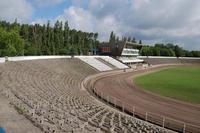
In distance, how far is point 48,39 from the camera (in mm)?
123625

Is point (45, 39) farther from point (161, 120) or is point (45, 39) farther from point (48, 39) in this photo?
point (161, 120)

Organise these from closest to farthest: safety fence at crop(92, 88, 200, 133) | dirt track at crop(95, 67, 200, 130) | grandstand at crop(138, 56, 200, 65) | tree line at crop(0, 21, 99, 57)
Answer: safety fence at crop(92, 88, 200, 133), dirt track at crop(95, 67, 200, 130), tree line at crop(0, 21, 99, 57), grandstand at crop(138, 56, 200, 65)

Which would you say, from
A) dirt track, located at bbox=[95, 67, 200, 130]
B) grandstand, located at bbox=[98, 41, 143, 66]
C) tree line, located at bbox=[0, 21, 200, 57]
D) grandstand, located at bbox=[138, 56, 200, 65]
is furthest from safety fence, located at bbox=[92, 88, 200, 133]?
grandstand, located at bbox=[138, 56, 200, 65]

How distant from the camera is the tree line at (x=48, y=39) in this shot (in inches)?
3848

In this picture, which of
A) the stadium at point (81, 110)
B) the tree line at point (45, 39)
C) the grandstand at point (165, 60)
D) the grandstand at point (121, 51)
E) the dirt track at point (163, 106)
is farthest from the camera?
the grandstand at point (165, 60)

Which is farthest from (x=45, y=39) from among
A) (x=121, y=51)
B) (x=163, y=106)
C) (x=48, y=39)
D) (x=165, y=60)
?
(x=163, y=106)

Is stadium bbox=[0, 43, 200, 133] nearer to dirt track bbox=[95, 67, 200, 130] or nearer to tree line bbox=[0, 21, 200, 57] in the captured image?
dirt track bbox=[95, 67, 200, 130]

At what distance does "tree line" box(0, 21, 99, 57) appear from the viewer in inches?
3848

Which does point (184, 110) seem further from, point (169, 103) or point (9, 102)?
point (9, 102)

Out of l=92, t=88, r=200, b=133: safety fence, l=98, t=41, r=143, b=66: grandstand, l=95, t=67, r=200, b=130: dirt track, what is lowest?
l=95, t=67, r=200, b=130: dirt track

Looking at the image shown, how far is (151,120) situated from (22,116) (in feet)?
44.8

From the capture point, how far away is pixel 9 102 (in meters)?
22.8

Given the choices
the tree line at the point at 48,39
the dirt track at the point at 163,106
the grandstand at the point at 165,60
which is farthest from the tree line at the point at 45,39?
the dirt track at the point at 163,106

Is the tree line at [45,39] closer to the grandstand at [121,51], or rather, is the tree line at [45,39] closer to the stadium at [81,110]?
the grandstand at [121,51]
